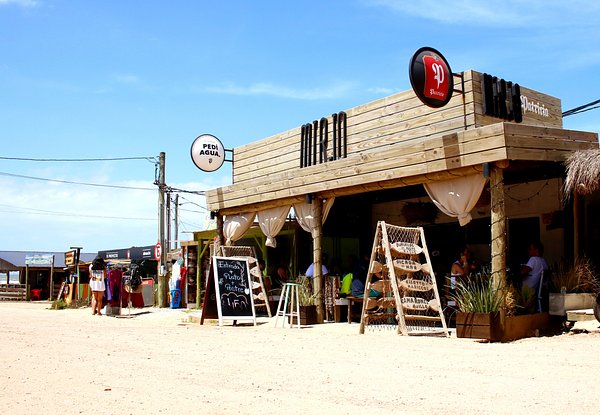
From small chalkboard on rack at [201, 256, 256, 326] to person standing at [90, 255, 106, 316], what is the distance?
18.3 ft

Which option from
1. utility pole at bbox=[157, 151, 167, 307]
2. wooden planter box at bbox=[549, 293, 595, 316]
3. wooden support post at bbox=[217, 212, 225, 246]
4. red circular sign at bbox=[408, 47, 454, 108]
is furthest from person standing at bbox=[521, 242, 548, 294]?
utility pole at bbox=[157, 151, 167, 307]

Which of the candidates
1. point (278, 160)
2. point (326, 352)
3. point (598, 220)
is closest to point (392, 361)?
point (326, 352)

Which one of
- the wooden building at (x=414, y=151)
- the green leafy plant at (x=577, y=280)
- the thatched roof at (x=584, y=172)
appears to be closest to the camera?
the thatched roof at (x=584, y=172)

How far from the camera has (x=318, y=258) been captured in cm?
1355

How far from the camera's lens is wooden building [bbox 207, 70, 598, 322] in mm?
9953

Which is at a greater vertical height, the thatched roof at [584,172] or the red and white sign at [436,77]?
the red and white sign at [436,77]

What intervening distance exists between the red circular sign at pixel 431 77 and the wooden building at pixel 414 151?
43cm

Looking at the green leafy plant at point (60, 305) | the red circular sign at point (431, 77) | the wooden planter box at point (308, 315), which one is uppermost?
the red circular sign at point (431, 77)

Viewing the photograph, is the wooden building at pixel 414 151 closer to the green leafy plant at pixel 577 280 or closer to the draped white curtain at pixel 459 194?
the draped white curtain at pixel 459 194

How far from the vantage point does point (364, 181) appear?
40.6 ft

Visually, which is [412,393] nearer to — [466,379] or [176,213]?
[466,379]

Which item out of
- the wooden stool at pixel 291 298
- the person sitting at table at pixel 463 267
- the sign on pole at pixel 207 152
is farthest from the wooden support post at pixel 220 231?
the person sitting at table at pixel 463 267

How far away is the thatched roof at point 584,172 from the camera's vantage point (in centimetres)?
955

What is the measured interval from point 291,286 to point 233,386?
24.7 ft
